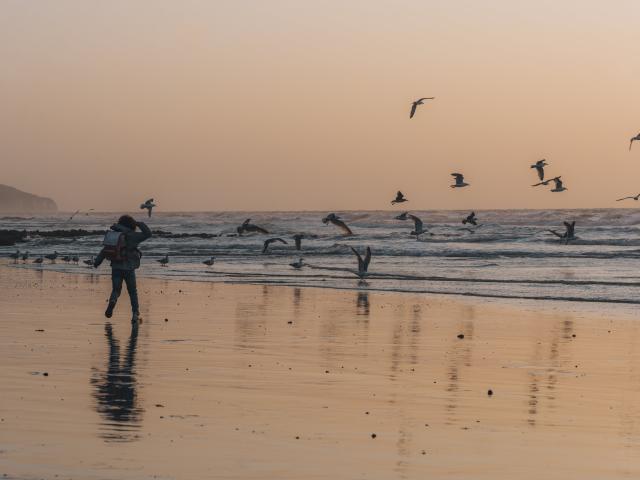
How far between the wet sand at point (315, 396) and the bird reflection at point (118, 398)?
26 mm

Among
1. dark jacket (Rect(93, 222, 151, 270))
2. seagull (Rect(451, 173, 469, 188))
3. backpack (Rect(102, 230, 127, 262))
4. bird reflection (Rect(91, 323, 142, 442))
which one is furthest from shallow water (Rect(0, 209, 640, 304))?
bird reflection (Rect(91, 323, 142, 442))

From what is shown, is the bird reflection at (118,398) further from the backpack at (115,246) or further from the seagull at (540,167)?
the seagull at (540,167)

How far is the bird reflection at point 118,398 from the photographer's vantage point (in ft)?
33.0

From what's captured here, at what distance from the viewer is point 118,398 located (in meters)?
11.8

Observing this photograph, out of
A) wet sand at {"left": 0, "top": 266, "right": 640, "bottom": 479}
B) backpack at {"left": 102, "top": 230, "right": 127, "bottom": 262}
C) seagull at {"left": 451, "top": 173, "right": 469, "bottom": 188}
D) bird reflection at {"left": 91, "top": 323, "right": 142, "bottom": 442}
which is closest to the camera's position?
wet sand at {"left": 0, "top": 266, "right": 640, "bottom": 479}

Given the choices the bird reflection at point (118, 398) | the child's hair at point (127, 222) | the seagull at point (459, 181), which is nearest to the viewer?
the bird reflection at point (118, 398)

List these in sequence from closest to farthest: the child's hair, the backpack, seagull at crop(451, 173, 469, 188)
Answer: the backpack → the child's hair → seagull at crop(451, 173, 469, 188)

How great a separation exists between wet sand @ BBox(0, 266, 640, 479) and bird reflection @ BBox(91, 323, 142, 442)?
0.03 meters

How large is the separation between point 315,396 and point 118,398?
196cm

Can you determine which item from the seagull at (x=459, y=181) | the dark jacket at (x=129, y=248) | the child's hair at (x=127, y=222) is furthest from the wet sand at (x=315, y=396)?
the seagull at (x=459, y=181)

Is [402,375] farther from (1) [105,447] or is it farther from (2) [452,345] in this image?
(1) [105,447]

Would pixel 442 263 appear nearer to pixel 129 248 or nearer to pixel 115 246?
pixel 129 248

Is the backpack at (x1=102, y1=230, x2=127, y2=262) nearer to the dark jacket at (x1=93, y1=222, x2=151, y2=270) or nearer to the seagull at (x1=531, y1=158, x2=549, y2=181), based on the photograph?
the dark jacket at (x1=93, y1=222, x2=151, y2=270)

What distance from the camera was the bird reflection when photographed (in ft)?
33.0
